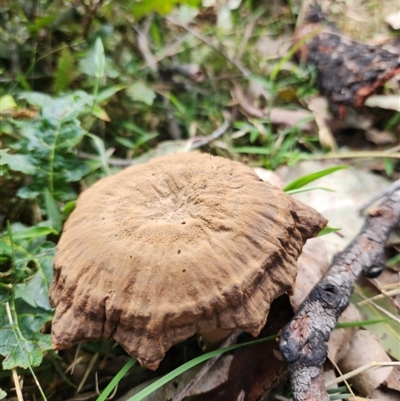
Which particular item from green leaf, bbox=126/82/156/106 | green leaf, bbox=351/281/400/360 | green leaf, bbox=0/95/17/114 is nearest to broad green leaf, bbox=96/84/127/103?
green leaf, bbox=126/82/156/106

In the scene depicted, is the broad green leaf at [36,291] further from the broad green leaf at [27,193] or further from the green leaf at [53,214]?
the broad green leaf at [27,193]

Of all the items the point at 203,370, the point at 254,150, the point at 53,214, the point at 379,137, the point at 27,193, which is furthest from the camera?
the point at 379,137

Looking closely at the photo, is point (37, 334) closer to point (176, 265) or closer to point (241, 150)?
point (176, 265)

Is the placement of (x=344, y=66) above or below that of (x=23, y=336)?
above

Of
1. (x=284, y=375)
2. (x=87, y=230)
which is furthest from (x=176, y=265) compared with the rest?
(x=284, y=375)

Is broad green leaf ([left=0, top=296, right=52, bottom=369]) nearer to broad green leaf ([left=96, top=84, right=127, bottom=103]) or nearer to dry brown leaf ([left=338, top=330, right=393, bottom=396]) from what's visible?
dry brown leaf ([left=338, top=330, right=393, bottom=396])

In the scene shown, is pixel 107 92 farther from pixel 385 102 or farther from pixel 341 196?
pixel 385 102

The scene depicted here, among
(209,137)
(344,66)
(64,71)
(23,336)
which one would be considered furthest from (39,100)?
(344,66)
